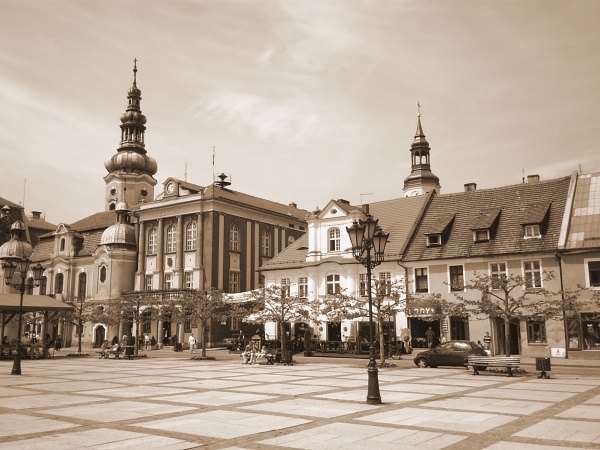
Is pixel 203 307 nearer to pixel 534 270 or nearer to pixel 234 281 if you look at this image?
pixel 234 281

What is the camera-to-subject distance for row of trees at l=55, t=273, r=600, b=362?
2922 cm

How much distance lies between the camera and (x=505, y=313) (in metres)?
27.8

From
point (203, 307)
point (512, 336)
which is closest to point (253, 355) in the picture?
point (203, 307)

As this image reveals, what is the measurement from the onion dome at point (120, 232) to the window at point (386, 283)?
32.1m

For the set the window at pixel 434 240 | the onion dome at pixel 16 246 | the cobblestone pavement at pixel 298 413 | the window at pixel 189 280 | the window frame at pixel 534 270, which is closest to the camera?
the cobblestone pavement at pixel 298 413

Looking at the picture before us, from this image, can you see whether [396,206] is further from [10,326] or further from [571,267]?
[10,326]

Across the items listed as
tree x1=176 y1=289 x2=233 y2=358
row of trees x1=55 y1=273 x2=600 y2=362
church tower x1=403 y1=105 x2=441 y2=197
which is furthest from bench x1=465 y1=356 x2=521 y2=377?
church tower x1=403 y1=105 x2=441 y2=197

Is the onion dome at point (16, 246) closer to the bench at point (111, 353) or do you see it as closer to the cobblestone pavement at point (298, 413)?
the bench at point (111, 353)

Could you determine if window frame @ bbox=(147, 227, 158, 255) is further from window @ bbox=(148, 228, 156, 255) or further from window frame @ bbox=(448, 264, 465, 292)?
window frame @ bbox=(448, 264, 465, 292)

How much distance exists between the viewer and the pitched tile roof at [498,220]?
3862cm

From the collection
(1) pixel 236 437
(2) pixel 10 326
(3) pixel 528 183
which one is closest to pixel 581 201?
(3) pixel 528 183

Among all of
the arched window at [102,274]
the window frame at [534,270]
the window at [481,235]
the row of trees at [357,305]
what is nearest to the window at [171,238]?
the row of trees at [357,305]

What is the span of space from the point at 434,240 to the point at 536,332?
9.56m

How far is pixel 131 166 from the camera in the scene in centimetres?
A: 7688
